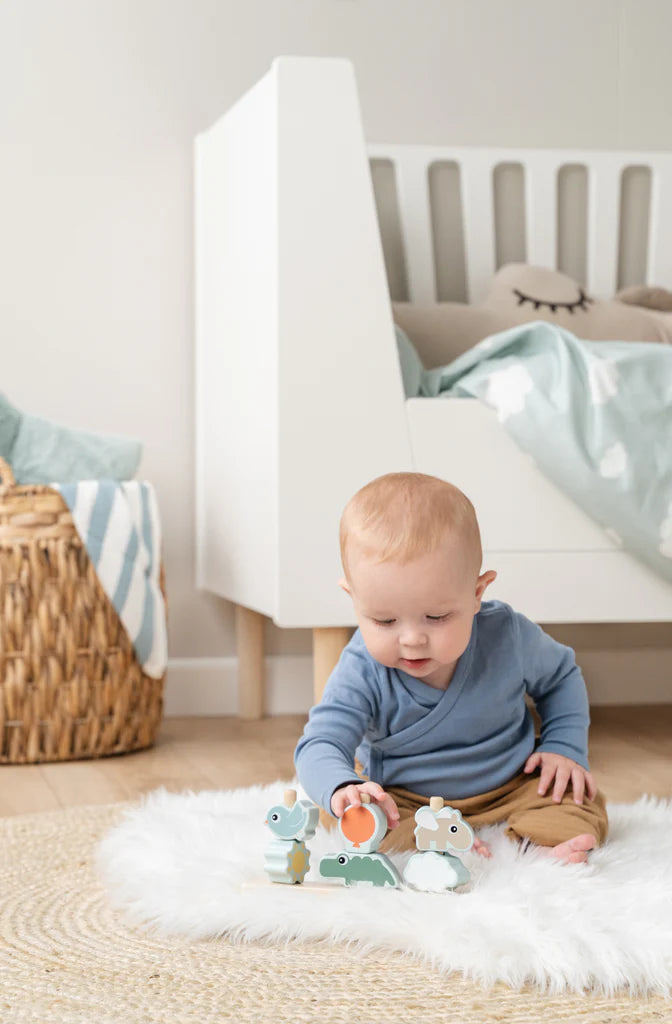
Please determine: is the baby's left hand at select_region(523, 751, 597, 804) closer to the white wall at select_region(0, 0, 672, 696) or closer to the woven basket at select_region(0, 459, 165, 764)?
the woven basket at select_region(0, 459, 165, 764)

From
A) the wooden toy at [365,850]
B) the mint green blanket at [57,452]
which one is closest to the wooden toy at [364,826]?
the wooden toy at [365,850]

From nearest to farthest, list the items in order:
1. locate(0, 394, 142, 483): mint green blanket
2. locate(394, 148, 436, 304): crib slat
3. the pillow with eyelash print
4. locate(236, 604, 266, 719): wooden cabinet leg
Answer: locate(0, 394, 142, 483): mint green blanket → the pillow with eyelash print → locate(236, 604, 266, 719): wooden cabinet leg → locate(394, 148, 436, 304): crib slat

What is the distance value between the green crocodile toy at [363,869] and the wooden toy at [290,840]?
2 centimetres

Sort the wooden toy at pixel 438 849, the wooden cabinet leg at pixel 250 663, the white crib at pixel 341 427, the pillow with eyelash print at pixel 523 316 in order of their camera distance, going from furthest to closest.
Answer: the wooden cabinet leg at pixel 250 663 < the pillow with eyelash print at pixel 523 316 < the white crib at pixel 341 427 < the wooden toy at pixel 438 849

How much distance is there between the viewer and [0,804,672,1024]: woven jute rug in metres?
0.63

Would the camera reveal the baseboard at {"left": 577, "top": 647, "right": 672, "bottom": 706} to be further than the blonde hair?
Yes

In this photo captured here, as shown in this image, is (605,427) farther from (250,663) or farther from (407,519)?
(250,663)

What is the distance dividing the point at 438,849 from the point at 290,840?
0.33 ft

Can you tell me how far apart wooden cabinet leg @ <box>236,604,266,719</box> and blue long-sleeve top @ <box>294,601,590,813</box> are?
82 centimetres

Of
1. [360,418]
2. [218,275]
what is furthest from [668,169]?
[360,418]

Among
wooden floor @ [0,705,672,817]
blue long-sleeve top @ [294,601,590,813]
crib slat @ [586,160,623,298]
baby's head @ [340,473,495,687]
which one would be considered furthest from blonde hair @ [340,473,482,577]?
crib slat @ [586,160,623,298]

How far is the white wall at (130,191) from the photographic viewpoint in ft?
6.05

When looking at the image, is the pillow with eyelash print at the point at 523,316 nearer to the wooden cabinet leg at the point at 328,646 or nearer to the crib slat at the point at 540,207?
Answer: the crib slat at the point at 540,207

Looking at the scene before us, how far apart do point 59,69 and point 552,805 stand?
4.66 ft
